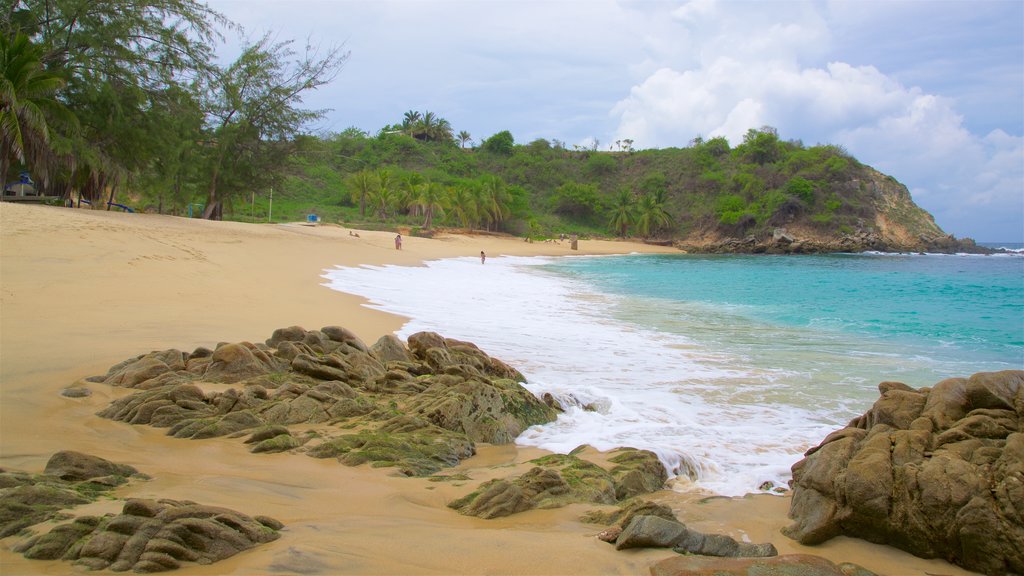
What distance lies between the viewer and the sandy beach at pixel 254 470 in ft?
10.7

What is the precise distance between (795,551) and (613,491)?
1.33m

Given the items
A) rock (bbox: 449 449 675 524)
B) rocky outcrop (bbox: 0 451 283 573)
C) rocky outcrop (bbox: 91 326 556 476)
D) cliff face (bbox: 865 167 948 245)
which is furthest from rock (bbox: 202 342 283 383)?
cliff face (bbox: 865 167 948 245)

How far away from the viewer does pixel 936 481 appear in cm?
371

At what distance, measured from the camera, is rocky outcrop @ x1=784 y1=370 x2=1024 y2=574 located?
351cm

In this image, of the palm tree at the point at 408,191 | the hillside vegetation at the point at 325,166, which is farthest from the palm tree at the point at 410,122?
the palm tree at the point at 408,191

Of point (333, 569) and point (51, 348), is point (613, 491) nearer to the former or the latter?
point (333, 569)

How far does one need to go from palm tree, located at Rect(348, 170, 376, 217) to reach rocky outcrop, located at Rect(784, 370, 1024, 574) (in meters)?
52.3

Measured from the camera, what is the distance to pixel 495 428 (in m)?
6.09

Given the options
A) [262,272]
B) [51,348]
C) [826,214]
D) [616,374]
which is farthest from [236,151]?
[826,214]

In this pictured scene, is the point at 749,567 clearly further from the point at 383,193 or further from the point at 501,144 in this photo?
the point at 501,144

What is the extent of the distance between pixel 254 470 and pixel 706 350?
27.7ft

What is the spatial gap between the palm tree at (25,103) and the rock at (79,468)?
1842cm

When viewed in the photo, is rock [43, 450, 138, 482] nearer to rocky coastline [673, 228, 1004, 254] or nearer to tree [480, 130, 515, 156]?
rocky coastline [673, 228, 1004, 254]

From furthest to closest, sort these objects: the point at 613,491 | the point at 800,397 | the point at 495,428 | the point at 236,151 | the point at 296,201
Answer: the point at 296,201 < the point at 236,151 < the point at 800,397 < the point at 495,428 < the point at 613,491
